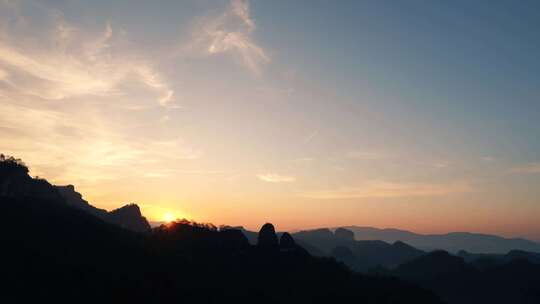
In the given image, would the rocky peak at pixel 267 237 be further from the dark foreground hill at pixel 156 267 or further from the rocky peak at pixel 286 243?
the rocky peak at pixel 286 243

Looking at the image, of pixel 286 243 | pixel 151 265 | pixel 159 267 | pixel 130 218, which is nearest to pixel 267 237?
pixel 286 243

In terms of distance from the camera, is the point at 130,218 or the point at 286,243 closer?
the point at 286,243

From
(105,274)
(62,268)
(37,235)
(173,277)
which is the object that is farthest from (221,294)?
(37,235)

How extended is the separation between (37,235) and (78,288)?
23834 millimetres

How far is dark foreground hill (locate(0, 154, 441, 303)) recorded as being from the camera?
74125 mm

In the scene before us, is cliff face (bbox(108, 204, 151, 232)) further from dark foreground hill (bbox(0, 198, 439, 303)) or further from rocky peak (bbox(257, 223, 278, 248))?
rocky peak (bbox(257, 223, 278, 248))

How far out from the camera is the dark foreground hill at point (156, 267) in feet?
243

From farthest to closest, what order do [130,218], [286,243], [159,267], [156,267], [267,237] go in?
1. [130,218]
2. [286,243]
3. [267,237]
4. [159,267]
5. [156,267]

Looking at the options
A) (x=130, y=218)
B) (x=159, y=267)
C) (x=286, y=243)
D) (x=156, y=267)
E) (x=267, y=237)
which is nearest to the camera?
(x=156, y=267)

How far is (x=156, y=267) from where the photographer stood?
95125 mm

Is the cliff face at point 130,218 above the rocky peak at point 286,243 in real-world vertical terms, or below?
above

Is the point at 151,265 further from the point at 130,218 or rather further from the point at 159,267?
the point at 130,218

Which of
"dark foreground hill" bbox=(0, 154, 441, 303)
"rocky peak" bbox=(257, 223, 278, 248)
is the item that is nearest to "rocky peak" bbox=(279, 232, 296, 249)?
"dark foreground hill" bbox=(0, 154, 441, 303)

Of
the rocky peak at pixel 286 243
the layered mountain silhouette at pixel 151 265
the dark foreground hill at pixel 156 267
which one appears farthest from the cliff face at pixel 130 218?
the rocky peak at pixel 286 243
